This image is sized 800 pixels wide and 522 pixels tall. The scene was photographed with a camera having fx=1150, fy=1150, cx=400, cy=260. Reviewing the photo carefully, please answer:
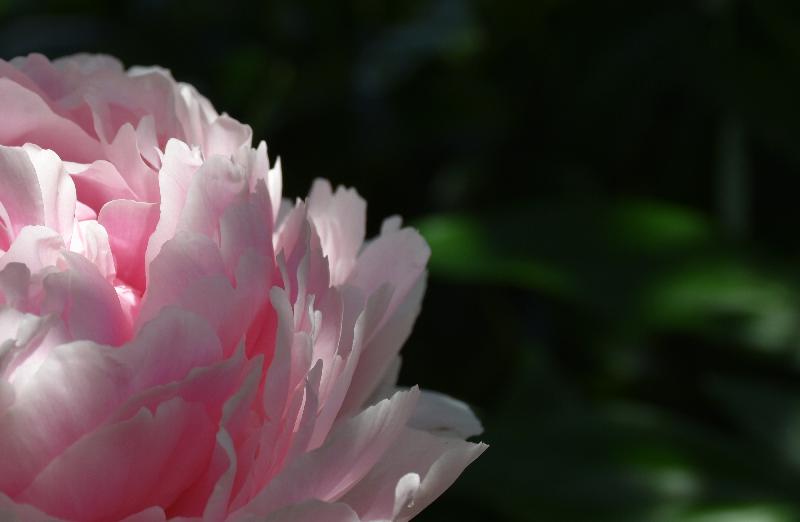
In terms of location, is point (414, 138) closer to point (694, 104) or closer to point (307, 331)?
point (694, 104)

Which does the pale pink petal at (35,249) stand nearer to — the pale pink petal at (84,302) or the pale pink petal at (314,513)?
the pale pink petal at (84,302)

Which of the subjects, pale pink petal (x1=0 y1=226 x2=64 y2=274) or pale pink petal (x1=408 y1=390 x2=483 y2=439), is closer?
pale pink petal (x1=0 y1=226 x2=64 y2=274)

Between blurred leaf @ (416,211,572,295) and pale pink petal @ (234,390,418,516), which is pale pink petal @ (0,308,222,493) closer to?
pale pink petal @ (234,390,418,516)

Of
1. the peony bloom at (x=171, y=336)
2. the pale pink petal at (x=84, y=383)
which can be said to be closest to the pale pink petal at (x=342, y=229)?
the peony bloom at (x=171, y=336)

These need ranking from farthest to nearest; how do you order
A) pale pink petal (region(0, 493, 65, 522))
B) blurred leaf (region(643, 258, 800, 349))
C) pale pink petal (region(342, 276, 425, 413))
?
blurred leaf (region(643, 258, 800, 349))
pale pink petal (region(342, 276, 425, 413))
pale pink petal (region(0, 493, 65, 522))

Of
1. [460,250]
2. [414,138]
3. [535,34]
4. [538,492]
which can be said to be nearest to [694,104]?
[535,34]

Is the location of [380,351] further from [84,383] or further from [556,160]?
[556,160]

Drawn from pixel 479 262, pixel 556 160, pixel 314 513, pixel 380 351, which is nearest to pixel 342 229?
pixel 380 351

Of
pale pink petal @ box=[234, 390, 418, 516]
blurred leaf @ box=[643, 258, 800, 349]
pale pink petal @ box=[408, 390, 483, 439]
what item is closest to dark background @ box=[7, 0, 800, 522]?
blurred leaf @ box=[643, 258, 800, 349]
